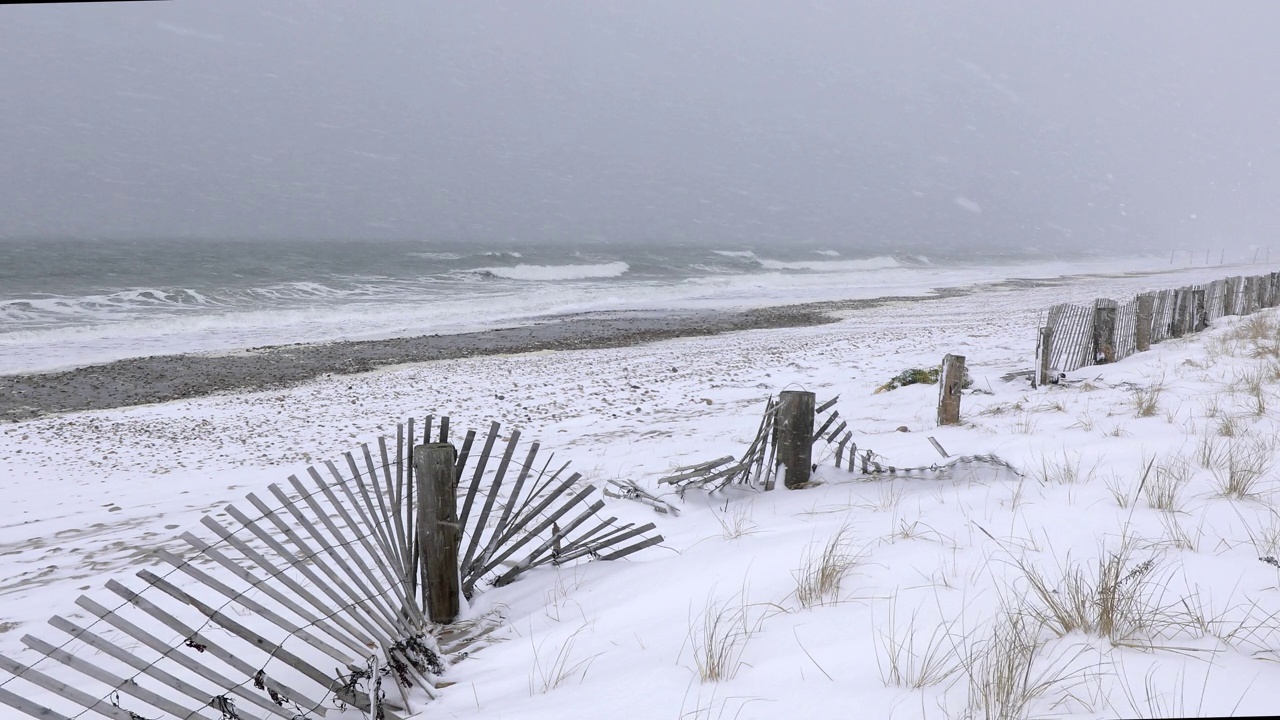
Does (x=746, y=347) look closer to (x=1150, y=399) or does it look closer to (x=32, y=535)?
(x=1150, y=399)

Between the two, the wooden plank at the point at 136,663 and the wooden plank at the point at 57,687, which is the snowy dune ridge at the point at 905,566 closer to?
the wooden plank at the point at 136,663

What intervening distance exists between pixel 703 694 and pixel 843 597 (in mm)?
770

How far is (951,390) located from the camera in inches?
237

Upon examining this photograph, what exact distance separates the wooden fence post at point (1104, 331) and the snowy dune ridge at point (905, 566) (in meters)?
0.91

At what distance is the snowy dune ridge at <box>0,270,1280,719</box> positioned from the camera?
204 cm

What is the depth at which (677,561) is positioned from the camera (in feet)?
11.2

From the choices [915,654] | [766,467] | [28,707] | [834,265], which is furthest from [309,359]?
[834,265]

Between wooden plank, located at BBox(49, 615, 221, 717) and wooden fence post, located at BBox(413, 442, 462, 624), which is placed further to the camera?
wooden fence post, located at BBox(413, 442, 462, 624)

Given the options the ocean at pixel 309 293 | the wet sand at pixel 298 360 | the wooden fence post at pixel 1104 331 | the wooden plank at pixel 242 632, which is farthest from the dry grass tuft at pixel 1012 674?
the ocean at pixel 309 293

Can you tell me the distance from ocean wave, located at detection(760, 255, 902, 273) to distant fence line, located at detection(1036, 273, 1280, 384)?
40.0m

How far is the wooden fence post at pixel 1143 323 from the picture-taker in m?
9.12

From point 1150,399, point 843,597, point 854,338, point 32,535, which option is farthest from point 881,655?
point 854,338

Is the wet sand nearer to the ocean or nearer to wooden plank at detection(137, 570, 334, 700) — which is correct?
the ocean

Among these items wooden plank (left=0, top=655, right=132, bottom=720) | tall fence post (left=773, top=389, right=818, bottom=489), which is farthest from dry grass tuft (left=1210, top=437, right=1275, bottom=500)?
wooden plank (left=0, top=655, right=132, bottom=720)
